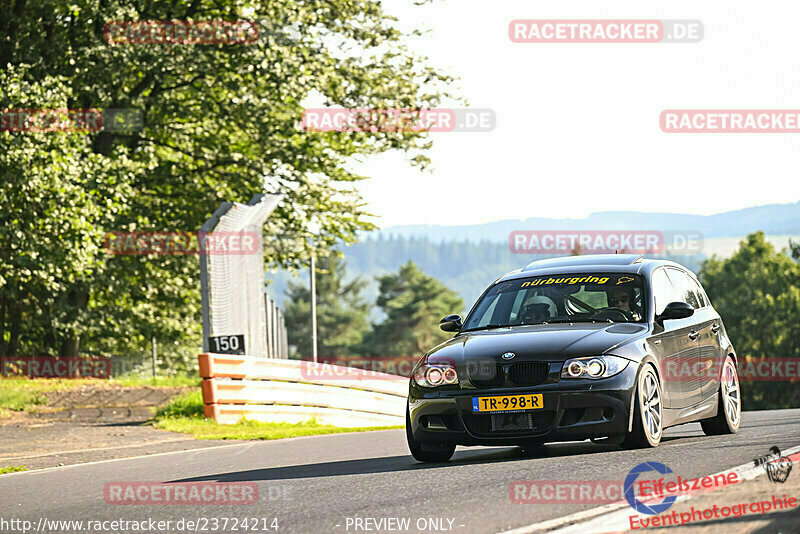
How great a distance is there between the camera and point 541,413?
830 centimetres

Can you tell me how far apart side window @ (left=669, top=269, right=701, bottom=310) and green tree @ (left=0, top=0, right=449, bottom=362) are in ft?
45.4

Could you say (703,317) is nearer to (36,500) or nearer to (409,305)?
(36,500)

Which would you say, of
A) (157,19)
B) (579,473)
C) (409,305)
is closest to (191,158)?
(157,19)

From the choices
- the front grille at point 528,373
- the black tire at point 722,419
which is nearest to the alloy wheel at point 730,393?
the black tire at point 722,419

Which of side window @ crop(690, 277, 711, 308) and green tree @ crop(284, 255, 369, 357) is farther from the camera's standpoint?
green tree @ crop(284, 255, 369, 357)

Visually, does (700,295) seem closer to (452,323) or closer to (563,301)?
(563,301)

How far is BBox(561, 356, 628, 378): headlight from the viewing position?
832cm

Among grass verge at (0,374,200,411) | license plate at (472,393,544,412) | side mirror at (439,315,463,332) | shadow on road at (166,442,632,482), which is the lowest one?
grass verge at (0,374,200,411)

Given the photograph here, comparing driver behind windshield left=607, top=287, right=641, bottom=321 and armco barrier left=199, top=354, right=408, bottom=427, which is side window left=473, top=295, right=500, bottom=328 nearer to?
driver behind windshield left=607, top=287, right=641, bottom=321

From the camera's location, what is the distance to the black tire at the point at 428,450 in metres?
8.95

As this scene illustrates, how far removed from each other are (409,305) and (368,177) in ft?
331

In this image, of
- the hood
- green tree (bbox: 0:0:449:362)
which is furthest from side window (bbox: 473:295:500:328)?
green tree (bbox: 0:0:449:362)

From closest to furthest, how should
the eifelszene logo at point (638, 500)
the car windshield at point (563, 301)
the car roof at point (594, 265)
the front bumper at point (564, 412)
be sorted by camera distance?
1. the eifelszene logo at point (638, 500)
2. the front bumper at point (564, 412)
3. the car windshield at point (563, 301)
4. the car roof at point (594, 265)

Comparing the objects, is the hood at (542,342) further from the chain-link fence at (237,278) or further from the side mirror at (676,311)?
the chain-link fence at (237,278)
